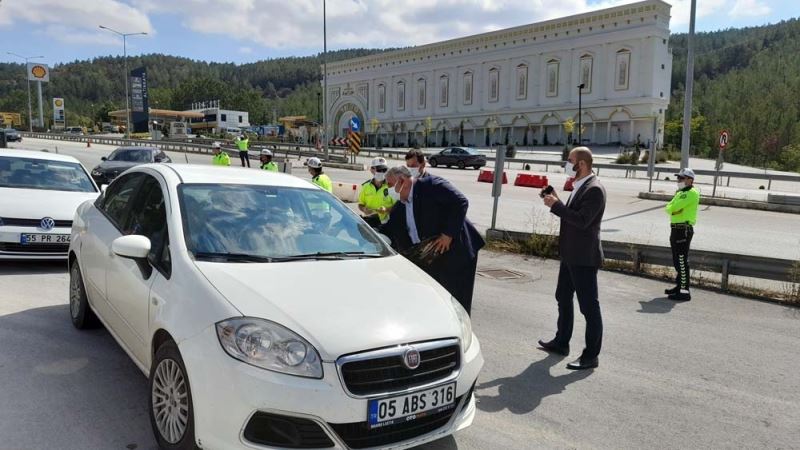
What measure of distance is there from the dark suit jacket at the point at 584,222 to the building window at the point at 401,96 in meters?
97.9

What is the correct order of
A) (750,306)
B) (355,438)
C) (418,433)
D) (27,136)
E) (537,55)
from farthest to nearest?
(537,55)
(27,136)
(750,306)
(418,433)
(355,438)

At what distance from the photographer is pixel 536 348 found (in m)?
5.48

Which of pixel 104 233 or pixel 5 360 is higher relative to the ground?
pixel 104 233

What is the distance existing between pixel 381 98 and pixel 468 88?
67.5 feet

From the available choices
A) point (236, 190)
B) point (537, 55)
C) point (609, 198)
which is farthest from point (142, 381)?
point (537, 55)

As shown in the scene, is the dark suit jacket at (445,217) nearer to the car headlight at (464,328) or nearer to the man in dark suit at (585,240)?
the man in dark suit at (585,240)

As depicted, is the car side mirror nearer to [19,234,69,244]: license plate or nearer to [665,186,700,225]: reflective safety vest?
[19,234,69,244]: license plate

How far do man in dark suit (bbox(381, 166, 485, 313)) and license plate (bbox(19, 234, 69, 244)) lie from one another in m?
4.74

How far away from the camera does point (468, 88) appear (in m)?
91.1

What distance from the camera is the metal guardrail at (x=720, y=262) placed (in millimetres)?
7676

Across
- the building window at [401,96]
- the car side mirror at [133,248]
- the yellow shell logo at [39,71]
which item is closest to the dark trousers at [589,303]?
the car side mirror at [133,248]

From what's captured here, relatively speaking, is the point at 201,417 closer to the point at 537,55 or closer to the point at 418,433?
the point at 418,433

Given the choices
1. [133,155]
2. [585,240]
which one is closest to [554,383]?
[585,240]

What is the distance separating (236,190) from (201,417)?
184cm
